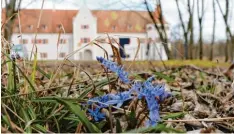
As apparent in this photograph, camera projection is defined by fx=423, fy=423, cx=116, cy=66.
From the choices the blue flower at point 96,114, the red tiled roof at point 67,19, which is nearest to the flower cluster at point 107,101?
the blue flower at point 96,114

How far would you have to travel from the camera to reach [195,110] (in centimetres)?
68

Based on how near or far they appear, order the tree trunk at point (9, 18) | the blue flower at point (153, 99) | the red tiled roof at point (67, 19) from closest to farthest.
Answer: the blue flower at point (153, 99)
the tree trunk at point (9, 18)
the red tiled roof at point (67, 19)

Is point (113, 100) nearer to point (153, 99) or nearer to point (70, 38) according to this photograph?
point (153, 99)

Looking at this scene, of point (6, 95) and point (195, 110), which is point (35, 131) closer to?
point (6, 95)

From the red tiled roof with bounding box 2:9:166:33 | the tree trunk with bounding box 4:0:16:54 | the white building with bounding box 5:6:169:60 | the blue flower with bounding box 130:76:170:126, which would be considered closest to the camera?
the blue flower with bounding box 130:76:170:126

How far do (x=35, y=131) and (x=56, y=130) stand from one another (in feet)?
0.14

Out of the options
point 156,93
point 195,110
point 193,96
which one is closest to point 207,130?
point 156,93

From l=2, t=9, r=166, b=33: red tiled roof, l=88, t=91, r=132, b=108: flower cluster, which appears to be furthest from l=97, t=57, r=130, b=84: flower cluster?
l=2, t=9, r=166, b=33: red tiled roof

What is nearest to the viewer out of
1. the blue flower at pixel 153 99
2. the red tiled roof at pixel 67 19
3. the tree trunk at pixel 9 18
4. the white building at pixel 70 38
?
the blue flower at pixel 153 99

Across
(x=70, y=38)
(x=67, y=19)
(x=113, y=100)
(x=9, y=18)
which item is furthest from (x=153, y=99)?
(x=70, y=38)

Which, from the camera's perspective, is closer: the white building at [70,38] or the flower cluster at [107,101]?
the flower cluster at [107,101]

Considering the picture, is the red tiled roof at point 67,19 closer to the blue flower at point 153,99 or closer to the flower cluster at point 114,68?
the flower cluster at point 114,68

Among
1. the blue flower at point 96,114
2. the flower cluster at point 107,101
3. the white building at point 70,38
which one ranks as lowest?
the blue flower at point 96,114

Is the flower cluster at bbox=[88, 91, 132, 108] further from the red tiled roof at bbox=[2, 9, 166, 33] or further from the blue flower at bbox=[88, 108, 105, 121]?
the red tiled roof at bbox=[2, 9, 166, 33]
